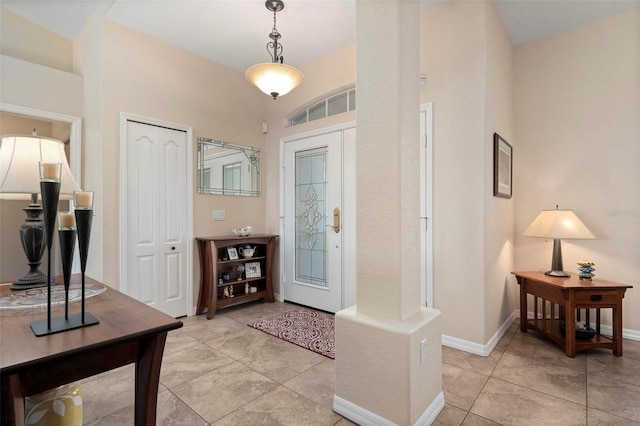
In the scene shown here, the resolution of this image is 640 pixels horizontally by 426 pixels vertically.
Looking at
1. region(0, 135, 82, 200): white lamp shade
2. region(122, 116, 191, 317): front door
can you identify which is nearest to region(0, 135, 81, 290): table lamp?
region(0, 135, 82, 200): white lamp shade

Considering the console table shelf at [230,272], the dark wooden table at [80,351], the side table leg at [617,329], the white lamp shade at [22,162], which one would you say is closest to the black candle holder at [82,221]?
the dark wooden table at [80,351]

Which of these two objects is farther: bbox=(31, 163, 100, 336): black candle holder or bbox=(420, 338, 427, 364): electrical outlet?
bbox=(420, 338, 427, 364): electrical outlet

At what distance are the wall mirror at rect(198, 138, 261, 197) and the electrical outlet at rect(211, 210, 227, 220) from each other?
0.77ft

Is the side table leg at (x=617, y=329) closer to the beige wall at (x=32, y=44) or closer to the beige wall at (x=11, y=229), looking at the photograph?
the beige wall at (x=32, y=44)

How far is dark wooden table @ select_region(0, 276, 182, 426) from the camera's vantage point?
92cm

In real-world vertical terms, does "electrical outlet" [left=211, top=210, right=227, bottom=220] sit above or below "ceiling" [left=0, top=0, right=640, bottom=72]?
below

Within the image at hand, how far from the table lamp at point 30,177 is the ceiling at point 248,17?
6.55 feet

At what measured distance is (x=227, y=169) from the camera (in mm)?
4125

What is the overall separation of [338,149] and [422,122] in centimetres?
107

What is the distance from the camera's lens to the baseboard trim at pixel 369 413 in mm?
1714

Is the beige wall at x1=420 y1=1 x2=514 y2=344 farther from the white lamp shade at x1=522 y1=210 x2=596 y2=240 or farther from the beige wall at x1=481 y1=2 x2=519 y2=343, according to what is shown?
the white lamp shade at x1=522 y1=210 x2=596 y2=240

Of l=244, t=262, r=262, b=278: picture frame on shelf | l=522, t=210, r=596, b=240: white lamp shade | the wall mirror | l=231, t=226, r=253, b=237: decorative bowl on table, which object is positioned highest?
the wall mirror

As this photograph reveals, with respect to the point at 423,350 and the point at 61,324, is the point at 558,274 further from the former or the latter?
the point at 61,324

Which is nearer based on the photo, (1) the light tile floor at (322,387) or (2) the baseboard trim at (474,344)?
(1) the light tile floor at (322,387)
